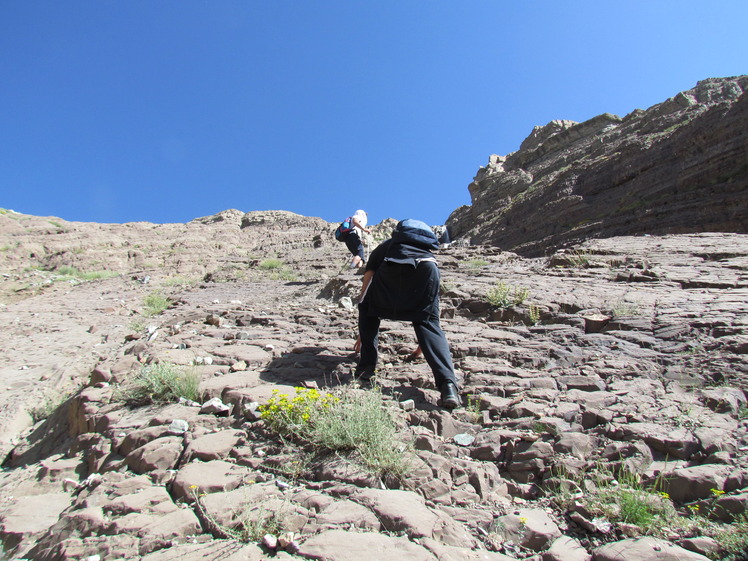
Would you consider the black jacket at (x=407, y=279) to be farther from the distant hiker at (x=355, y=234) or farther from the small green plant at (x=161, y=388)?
the distant hiker at (x=355, y=234)

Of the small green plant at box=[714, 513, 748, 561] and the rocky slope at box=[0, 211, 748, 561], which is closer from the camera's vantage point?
the small green plant at box=[714, 513, 748, 561]

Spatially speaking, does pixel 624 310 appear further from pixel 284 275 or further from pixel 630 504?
pixel 284 275

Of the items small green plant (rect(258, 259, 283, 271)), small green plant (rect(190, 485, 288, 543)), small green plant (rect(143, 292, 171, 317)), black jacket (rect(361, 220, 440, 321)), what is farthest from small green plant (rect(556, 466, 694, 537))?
small green plant (rect(258, 259, 283, 271))

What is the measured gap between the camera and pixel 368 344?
3811 millimetres

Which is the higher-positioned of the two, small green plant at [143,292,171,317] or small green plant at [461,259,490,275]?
small green plant at [461,259,490,275]

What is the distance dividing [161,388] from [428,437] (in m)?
2.04

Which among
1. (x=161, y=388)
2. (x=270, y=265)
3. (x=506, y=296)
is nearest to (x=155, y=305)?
(x=270, y=265)

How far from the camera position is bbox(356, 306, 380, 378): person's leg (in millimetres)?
3789

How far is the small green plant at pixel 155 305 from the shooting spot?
7875 millimetres

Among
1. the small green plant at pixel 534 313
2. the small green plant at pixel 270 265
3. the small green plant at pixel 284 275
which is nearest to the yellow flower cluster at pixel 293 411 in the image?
the small green plant at pixel 534 313

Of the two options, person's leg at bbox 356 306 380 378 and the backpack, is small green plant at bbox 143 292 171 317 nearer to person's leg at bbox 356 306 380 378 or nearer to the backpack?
the backpack

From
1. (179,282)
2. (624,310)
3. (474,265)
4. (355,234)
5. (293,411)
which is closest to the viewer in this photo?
(293,411)

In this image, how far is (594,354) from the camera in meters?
4.04

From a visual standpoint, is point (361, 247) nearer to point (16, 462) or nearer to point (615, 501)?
point (16, 462)
